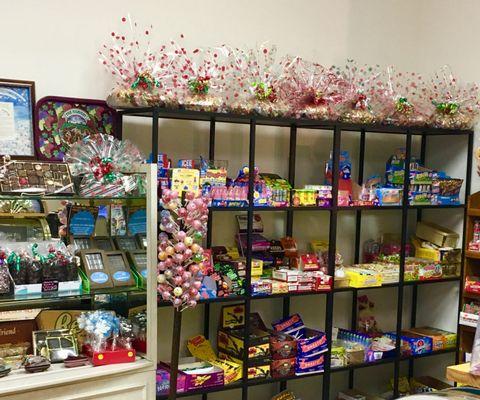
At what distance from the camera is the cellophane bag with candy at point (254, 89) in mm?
3174

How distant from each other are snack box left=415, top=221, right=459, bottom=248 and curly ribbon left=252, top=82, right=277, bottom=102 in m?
1.64

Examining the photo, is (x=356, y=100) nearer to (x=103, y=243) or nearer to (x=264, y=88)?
(x=264, y=88)

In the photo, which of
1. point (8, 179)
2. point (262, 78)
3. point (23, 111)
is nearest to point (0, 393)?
point (8, 179)

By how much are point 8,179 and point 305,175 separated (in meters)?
1.95

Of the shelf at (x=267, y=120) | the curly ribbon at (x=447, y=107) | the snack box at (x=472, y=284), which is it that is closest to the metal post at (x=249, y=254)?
the shelf at (x=267, y=120)

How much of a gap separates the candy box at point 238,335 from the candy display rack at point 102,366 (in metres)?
0.71

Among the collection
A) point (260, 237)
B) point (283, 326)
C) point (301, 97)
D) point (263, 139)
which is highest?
point (301, 97)

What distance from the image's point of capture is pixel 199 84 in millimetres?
2988

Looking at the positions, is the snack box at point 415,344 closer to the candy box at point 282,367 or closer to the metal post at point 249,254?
the candy box at point 282,367

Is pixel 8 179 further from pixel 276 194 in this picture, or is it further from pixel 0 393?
pixel 276 194

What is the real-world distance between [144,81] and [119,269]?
34.8 inches

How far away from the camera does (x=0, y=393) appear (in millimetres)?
2281

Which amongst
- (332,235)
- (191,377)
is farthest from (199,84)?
(191,377)

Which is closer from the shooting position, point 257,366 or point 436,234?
point 257,366
